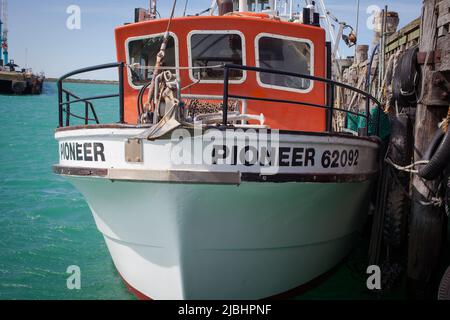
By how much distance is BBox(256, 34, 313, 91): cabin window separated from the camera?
5566mm

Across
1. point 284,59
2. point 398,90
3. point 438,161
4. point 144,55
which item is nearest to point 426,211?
point 438,161

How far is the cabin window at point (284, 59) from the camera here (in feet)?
18.3

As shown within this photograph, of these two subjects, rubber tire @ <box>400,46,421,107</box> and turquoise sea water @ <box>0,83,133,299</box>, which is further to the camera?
turquoise sea water @ <box>0,83,133,299</box>

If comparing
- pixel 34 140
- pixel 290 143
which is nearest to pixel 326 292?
pixel 290 143

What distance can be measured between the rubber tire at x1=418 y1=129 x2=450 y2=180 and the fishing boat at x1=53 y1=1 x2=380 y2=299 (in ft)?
2.22

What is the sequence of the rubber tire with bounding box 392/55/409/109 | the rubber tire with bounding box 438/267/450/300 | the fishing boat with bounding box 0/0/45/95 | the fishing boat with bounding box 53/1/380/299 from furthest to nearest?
1. the fishing boat with bounding box 0/0/45/95
2. the rubber tire with bounding box 392/55/409/109
3. the rubber tire with bounding box 438/267/450/300
4. the fishing boat with bounding box 53/1/380/299

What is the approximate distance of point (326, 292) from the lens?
5871mm

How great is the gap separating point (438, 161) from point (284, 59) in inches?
86.8

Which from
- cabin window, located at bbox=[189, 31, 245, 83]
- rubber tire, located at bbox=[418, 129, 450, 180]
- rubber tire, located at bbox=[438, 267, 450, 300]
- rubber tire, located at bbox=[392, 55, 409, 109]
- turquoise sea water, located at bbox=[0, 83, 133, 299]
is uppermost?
cabin window, located at bbox=[189, 31, 245, 83]

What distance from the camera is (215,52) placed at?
5.58 m

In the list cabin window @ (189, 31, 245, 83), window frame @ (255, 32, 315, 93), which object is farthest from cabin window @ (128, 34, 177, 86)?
window frame @ (255, 32, 315, 93)

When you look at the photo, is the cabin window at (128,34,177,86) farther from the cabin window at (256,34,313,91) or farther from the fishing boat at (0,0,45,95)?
the fishing boat at (0,0,45,95)
